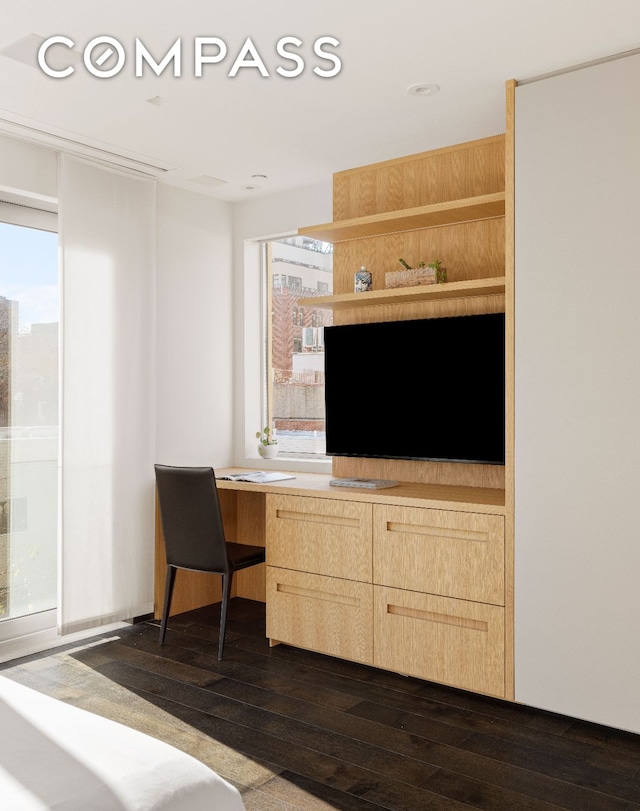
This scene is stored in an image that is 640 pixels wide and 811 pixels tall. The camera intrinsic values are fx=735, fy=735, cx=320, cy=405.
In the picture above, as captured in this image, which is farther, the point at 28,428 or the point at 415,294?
the point at 28,428

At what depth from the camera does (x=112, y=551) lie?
404 cm

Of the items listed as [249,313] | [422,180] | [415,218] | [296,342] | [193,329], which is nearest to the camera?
[415,218]

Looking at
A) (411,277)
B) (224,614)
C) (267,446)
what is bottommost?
(224,614)

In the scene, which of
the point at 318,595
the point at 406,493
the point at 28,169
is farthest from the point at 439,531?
the point at 28,169

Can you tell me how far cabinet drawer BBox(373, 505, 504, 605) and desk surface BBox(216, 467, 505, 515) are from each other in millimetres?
33

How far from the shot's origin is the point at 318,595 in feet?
11.8

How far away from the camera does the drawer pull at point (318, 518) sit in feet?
11.4

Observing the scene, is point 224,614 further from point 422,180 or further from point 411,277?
point 422,180

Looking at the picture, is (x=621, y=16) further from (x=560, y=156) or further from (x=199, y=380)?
(x=199, y=380)

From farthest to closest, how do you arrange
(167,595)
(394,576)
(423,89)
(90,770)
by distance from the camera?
(167,595) < (394,576) < (423,89) < (90,770)

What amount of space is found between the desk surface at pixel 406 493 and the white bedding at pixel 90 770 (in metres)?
1.80

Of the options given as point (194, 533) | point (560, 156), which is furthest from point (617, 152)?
point (194, 533)

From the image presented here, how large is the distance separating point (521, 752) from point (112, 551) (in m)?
2.37

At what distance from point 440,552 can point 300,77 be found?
206cm
